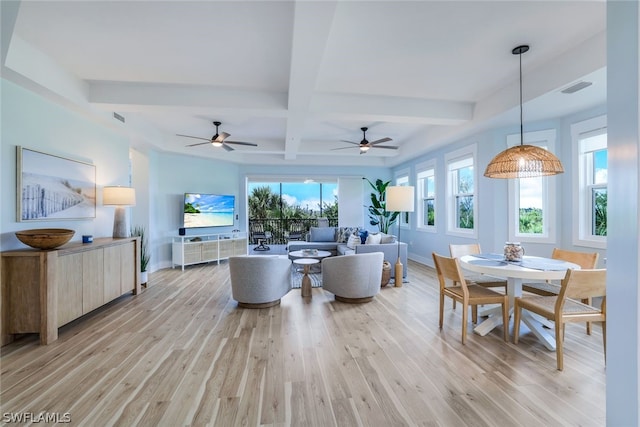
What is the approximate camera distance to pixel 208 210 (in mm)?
7395

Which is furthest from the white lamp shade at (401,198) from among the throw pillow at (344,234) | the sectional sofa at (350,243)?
the throw pillow at (344,234)

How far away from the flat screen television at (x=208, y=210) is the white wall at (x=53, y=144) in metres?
2.04

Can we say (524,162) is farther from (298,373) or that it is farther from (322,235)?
(322,235)

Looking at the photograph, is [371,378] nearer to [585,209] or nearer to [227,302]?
[227,302]

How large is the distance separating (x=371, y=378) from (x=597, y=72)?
366 centimetres

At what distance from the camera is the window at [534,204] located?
4434mm

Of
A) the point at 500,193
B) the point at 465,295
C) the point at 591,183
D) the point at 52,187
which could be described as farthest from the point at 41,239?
the point at 591,183

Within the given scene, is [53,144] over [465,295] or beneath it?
over

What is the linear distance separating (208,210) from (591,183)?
294 inches

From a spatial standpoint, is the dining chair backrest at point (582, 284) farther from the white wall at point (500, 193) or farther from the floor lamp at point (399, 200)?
the floor lamp at point (399, 200)

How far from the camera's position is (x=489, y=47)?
299 cm

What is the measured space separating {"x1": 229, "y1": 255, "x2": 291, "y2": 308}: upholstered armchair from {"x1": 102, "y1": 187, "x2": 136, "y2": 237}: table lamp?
1.98 meters

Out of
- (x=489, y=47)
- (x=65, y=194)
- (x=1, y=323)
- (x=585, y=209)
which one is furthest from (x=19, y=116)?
(x=585, y=209)

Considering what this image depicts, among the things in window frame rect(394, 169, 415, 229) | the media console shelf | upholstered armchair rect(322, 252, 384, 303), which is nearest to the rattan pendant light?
upholstered armchair rect(322, 252, 384, 303)
